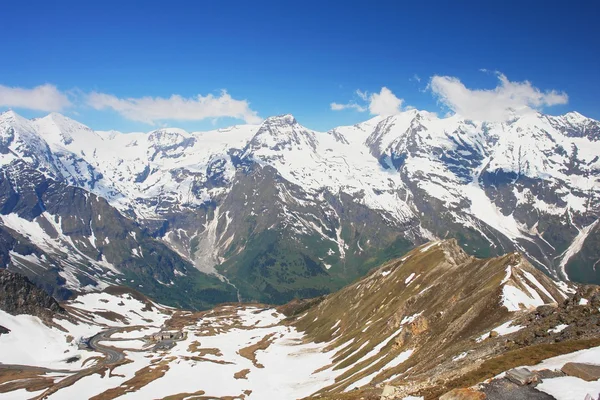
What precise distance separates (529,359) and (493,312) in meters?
43.1

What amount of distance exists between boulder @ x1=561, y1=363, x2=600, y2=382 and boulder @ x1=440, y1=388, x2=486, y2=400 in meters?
7.81

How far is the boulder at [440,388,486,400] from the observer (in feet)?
108

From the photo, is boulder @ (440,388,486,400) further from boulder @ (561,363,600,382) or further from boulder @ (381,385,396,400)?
boulder @ (381,385,396,400)

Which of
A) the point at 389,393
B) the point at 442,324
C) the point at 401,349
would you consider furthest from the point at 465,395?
the point at 442,324

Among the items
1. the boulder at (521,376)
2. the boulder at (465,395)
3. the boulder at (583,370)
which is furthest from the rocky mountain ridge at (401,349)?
the boulder at (465,395)

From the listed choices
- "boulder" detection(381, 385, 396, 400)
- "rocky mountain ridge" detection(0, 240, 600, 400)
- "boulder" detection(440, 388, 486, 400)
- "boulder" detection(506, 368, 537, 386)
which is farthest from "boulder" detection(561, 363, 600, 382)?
"boulder" detection(381, 385, 396, 400)

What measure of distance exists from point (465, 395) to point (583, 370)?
379 inches

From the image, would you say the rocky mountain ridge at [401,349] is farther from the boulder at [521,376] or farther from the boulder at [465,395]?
the boulder at [465,395]

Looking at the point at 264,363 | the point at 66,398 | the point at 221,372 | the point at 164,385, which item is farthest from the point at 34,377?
the point at 264,363

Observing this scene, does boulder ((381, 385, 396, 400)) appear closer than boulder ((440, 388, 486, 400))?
Result: No

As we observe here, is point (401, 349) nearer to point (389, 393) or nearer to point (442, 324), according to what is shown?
point (442, 324)

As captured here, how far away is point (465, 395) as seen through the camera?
33.6 metres

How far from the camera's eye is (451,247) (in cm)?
18088

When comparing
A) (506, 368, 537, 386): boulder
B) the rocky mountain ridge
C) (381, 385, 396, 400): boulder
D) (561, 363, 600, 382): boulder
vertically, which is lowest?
the rocky mountain ridge
